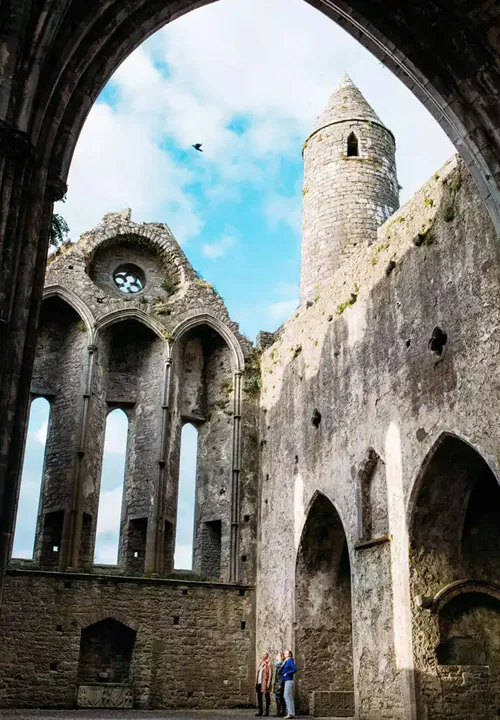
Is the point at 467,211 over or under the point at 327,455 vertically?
over

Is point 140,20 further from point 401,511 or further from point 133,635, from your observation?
point 133,635

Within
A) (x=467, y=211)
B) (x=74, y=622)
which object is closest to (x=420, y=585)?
(x=467, y=211)

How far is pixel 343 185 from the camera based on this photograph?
16484 mm

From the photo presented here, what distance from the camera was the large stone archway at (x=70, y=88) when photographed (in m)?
5.98

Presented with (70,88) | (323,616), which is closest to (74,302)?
(323,616)

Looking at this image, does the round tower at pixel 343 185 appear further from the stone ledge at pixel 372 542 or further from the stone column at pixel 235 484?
the stone ledge at pixel 372 542

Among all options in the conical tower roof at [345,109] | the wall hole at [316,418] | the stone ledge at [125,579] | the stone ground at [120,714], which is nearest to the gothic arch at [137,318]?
the wall hole at [316,418]

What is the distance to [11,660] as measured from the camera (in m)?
13.3

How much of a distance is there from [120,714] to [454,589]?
5423 mm

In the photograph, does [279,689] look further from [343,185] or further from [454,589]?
[343,185]

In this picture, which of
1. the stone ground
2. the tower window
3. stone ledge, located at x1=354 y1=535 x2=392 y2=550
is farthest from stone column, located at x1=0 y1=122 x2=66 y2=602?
the tower window

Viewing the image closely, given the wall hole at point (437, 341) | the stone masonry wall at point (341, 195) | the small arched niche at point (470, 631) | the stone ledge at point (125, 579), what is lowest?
the small arched niche at point (470, 631)

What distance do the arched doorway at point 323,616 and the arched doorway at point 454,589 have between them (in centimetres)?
284

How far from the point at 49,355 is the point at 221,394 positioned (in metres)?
3.51
